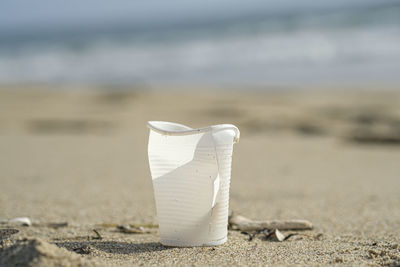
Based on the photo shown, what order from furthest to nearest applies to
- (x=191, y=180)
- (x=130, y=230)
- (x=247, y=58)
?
(x=247, y=58) → (x=130, y=230) → (x=191, y=180)

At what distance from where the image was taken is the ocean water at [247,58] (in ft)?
40.0

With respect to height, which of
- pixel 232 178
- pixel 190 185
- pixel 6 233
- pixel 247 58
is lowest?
pixel 232 178

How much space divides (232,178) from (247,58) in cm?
1139

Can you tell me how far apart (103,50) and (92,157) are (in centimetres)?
1656

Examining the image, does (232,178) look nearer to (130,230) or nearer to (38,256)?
(130,230)

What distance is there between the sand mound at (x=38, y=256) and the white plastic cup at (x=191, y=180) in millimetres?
485

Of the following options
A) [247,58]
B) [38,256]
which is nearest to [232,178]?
[38,256]

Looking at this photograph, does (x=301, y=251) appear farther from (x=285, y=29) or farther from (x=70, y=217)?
(x=285, y=29)

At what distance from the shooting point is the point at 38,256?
188cm

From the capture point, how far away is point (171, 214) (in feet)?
7.64

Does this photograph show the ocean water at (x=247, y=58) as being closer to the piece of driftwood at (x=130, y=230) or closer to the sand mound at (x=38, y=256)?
the piece of driftwood at (x=130, y=230)

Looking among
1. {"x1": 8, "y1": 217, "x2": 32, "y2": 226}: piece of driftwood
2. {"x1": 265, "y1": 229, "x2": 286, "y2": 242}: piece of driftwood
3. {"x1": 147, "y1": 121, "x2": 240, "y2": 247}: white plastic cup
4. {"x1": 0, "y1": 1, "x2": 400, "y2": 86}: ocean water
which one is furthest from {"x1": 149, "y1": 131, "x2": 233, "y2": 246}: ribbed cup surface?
{"x1": 0, "y1": 1, "x2": 400, "y2": 86}: ocean water

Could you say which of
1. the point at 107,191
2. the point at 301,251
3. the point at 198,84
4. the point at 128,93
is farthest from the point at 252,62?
the point at 301,251

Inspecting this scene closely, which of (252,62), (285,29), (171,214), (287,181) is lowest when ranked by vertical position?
(287,181)
